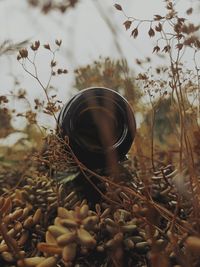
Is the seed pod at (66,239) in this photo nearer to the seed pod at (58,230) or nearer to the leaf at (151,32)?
the seed pod at (58,230)

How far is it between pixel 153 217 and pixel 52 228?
248 millimetres

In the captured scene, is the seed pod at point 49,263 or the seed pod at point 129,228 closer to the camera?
the seed pod at point 49,263

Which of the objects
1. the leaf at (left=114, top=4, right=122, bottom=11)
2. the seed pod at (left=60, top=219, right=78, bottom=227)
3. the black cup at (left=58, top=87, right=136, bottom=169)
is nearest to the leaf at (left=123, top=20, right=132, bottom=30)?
the leaf at (left=114, top=4, right=122, bottom=11)

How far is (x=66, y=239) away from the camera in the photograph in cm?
52

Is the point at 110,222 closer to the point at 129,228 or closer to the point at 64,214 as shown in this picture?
the point at 129,228

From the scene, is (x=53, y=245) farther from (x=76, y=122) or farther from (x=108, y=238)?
(x=76, y=122)

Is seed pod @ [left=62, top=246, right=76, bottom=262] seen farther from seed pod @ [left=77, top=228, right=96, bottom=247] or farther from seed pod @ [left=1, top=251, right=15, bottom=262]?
seed pod @ [left=1, top=251, right=15, bottom=262]

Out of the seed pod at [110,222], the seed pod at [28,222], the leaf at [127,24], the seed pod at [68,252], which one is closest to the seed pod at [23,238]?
the seed pod at [28,222]

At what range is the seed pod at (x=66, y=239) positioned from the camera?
1.71 ft

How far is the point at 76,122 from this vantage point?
96 centimetres

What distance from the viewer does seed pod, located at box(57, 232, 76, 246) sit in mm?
522

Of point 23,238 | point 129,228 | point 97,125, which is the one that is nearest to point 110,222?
point 129,228

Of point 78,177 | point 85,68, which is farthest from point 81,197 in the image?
point 85,68

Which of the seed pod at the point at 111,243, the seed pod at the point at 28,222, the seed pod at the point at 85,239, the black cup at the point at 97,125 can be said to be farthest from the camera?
the black cup at the point at 97,125
